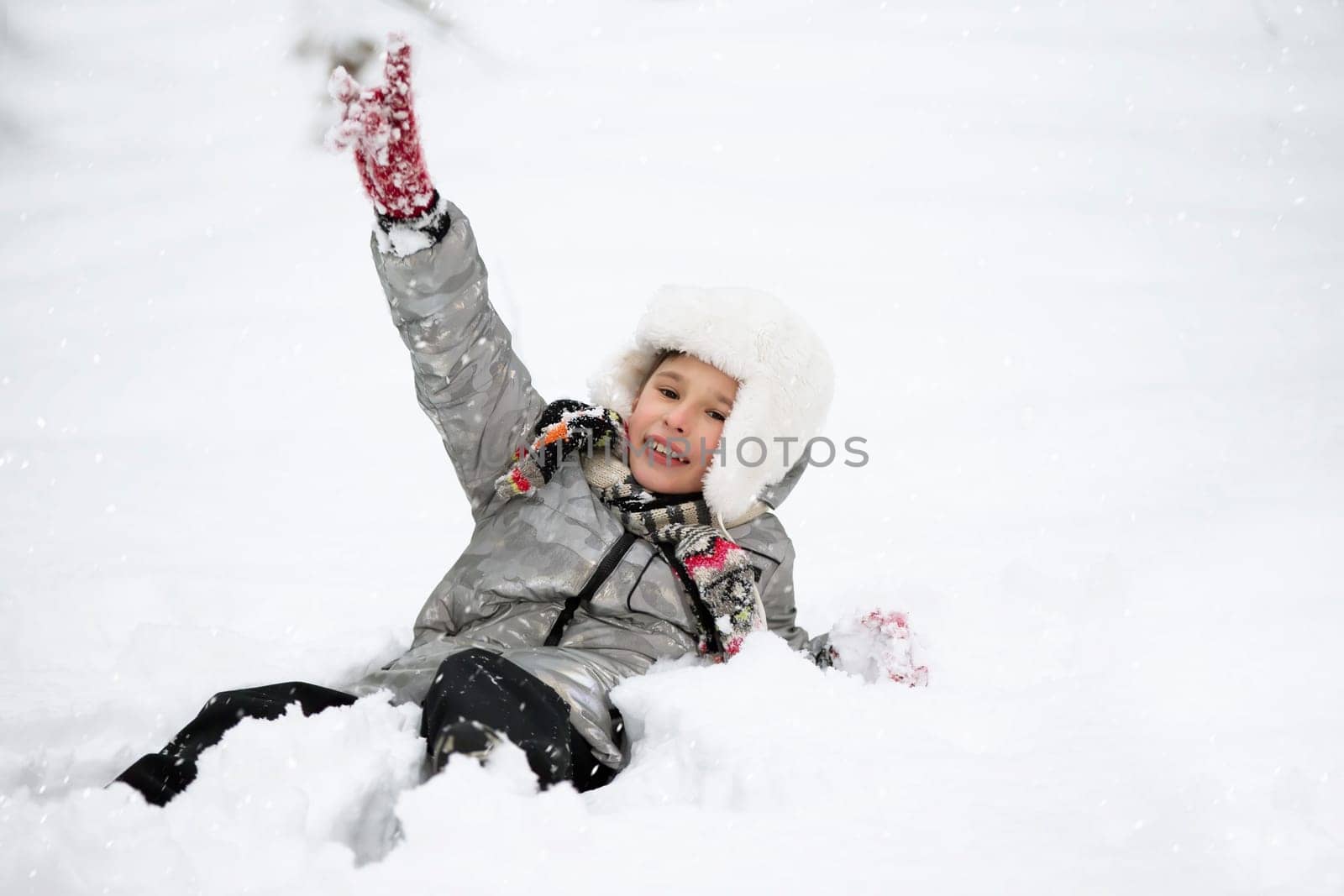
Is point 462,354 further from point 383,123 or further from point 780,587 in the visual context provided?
point 780,587

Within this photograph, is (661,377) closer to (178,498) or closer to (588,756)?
(588,756)

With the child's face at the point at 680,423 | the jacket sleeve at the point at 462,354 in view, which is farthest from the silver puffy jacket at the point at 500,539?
the child's face at the point at 680,423

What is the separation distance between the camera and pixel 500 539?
166cm

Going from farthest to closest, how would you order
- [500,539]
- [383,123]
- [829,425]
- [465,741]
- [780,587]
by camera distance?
[829,425] < [780,587] < [500,539] < [383,123] < [465,741]

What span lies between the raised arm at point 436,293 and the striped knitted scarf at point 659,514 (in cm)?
7

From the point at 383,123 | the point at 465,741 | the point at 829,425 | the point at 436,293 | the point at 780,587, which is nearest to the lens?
the point at 465,741

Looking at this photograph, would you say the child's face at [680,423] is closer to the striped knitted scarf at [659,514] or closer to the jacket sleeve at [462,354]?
the striped knitted scarf at [659,514]

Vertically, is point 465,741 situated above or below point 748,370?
below


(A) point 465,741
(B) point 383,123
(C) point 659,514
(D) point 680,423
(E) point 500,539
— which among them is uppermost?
(B) point 383,123

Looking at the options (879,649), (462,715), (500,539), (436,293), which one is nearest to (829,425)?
(879,649)

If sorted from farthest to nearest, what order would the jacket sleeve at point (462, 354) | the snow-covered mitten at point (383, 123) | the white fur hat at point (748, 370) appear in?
the white fur hat at point (748, 370) → the jacket sleeve at point (462, 354) → the snow-covered mitten at point (383, 123)

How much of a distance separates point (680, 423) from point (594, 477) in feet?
0.58

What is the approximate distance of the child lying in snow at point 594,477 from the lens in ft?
4.56

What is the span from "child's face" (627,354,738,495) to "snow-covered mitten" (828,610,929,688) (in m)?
0.38
